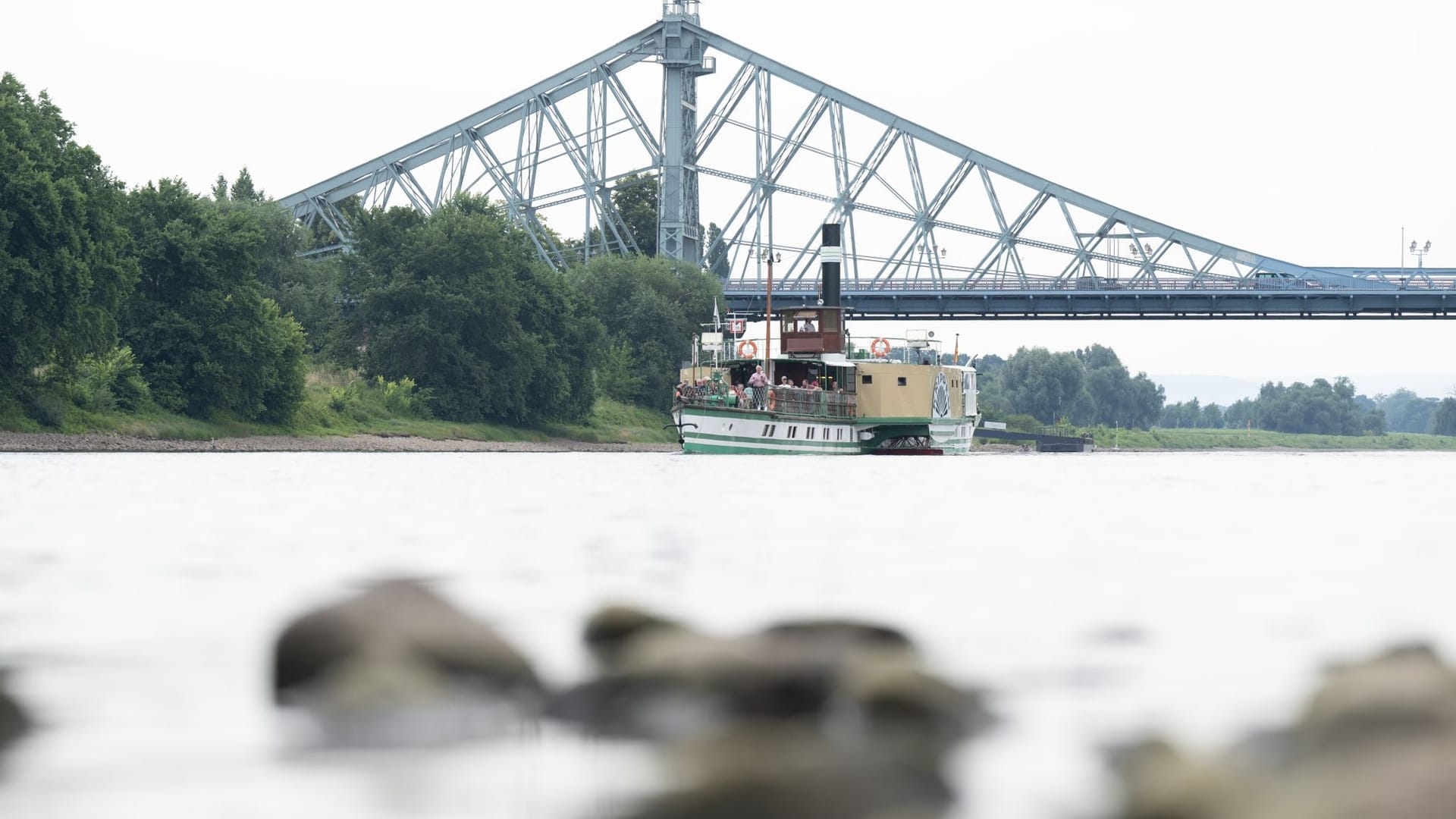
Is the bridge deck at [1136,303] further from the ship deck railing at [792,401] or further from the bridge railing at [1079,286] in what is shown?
the ship deck railing at [792,401]

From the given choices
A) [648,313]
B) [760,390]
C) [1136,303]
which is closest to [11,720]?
[760,390]

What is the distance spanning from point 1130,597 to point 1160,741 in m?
5.39

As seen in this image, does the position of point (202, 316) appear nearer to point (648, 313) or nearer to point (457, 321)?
point (457, 321)

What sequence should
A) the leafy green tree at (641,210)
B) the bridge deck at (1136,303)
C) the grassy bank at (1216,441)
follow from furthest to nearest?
the grassy bank at (1216,441) → the leafy green tree at (641,210) → the bridge deck at (1136,303)

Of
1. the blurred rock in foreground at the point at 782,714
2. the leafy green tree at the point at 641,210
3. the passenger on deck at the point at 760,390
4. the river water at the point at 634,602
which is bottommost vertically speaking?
the river water at the point at 634,602

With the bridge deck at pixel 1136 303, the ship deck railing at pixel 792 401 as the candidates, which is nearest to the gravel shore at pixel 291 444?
the ship deck railing at pixel 792 401

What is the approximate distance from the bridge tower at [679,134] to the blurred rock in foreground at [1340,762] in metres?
97.7

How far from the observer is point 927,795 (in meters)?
4.98

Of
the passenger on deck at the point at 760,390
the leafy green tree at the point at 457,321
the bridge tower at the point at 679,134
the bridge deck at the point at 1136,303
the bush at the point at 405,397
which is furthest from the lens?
the bridge tower at the point at 679,134

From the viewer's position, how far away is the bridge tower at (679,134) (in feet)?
344

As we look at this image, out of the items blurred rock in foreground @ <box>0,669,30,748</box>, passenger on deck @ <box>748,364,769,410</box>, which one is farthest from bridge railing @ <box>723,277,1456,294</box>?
blurred rock in foreground @ <box>0,669,30,748</box>

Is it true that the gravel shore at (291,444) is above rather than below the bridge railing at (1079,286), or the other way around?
below

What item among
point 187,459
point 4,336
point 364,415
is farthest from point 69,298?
point 364,415

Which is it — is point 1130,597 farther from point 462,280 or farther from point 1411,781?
point 462,280
